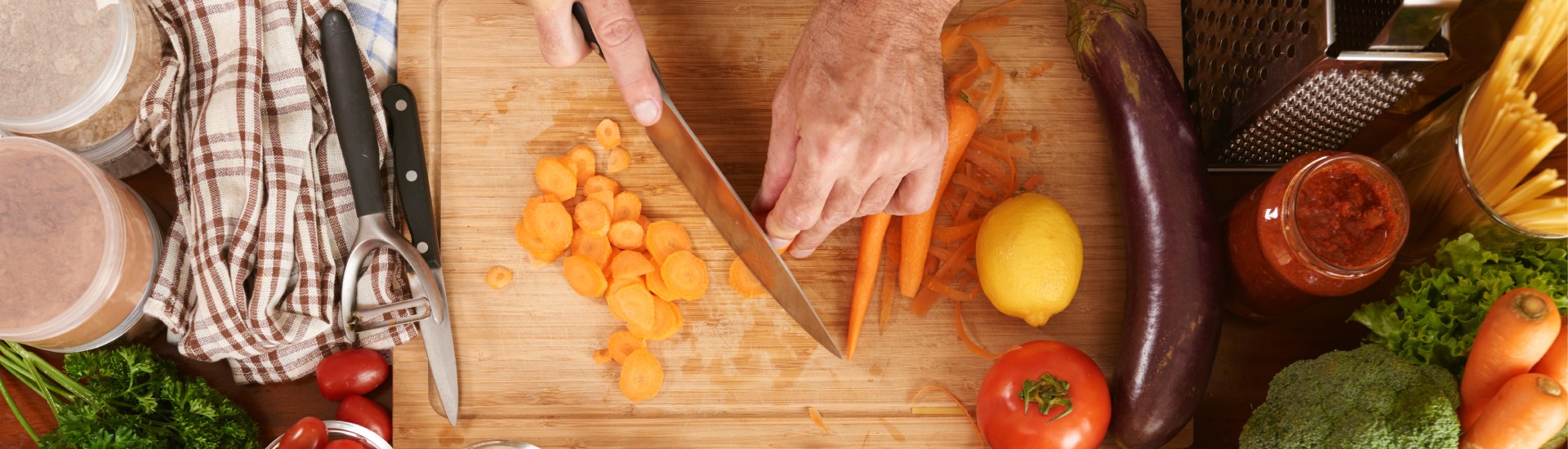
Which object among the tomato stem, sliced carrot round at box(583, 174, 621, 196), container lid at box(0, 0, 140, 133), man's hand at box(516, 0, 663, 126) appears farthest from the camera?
sliced carrot round at box(583, 174, 621, 196)

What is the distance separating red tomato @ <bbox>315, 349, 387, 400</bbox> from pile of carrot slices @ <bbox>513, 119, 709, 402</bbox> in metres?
0.38

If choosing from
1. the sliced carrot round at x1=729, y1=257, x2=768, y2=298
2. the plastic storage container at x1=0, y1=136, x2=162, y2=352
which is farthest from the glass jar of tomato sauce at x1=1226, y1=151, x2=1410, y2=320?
the plastic storage container at x1=0, y1=136, x2=162, y2=352

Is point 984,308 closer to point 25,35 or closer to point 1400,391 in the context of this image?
point 1400,391

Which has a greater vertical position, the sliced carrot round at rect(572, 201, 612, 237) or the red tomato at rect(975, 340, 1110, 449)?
the sliced carrot round at rect(572, 201, 612, 237)

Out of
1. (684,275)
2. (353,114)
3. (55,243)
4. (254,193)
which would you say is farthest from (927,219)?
(55,243)

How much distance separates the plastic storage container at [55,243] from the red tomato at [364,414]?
1.47 feet

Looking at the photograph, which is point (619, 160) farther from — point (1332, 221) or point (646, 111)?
point (1332, 221)

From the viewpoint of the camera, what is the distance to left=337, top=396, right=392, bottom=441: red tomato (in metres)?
1.69

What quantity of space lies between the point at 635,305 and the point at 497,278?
290mm

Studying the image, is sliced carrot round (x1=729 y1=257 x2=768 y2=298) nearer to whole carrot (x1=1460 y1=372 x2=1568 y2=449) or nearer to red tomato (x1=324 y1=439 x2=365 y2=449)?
red tomato (x1=324 y1=439 x2=365 y2=449)

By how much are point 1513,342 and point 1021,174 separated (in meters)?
0.82

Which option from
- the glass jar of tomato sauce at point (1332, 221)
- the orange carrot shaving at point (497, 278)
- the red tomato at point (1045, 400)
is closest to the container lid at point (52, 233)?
the orange carrot shaving at point (497, 278)

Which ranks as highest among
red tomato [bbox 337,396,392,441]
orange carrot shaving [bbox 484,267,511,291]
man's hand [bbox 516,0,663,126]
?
man's hand [bbox 516,0,663,126]

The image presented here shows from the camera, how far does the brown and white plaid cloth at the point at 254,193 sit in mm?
1643
